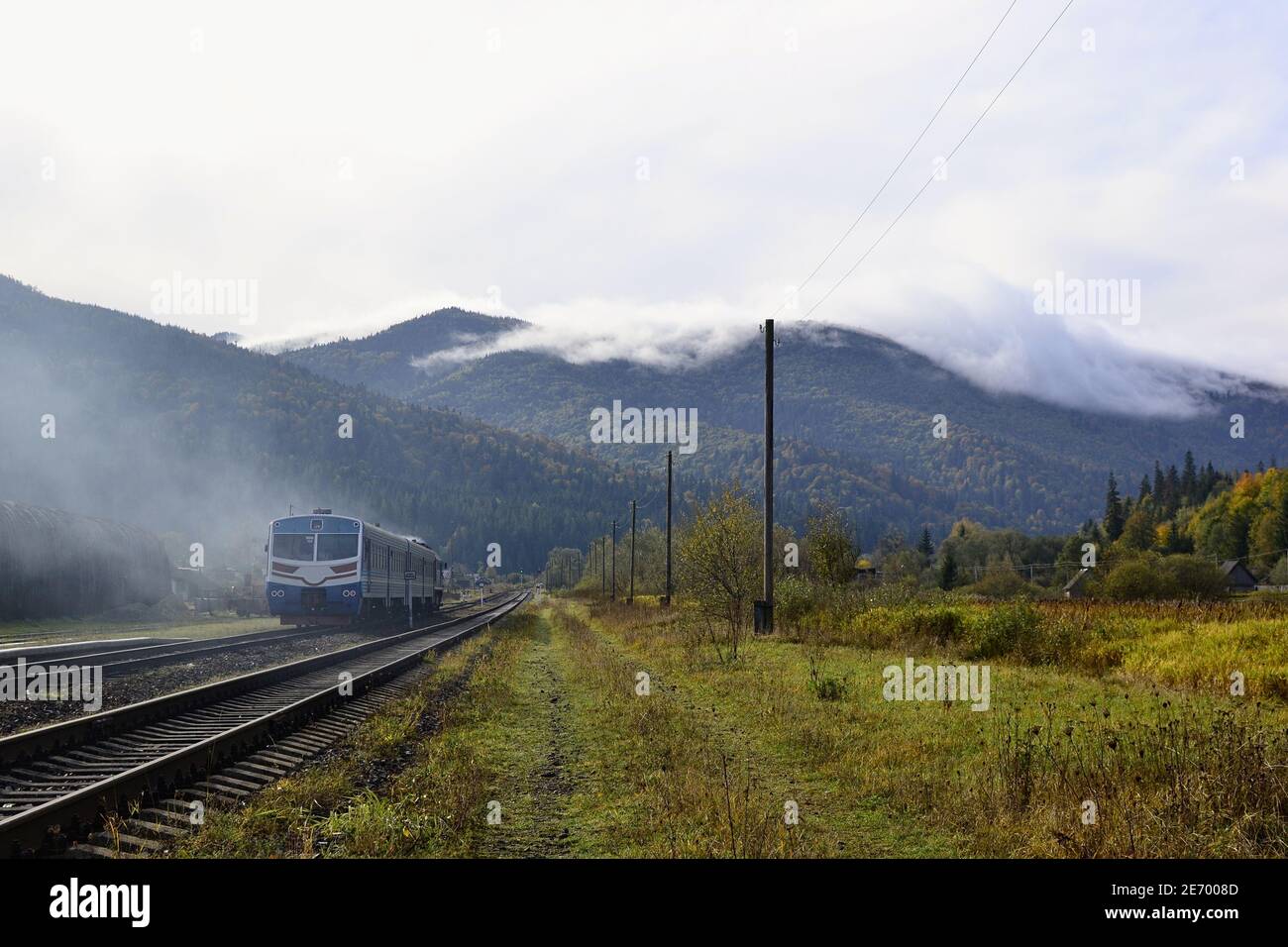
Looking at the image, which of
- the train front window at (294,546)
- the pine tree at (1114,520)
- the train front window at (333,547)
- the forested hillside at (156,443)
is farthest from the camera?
the pine tree at (1114,520)

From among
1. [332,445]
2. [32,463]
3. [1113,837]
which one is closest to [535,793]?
[1113,837]

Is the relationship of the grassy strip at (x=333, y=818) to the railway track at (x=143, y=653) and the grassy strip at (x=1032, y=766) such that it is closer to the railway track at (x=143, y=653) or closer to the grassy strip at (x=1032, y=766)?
the grassy strip at (x=1032, y=766)

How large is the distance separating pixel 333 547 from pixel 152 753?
968 inches

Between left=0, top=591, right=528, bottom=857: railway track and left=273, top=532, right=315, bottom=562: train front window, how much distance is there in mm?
17668

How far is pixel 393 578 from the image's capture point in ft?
139

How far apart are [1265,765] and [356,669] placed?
59.2 feet

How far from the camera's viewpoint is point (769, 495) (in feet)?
90.2

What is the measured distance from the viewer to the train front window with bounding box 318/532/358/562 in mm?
34906

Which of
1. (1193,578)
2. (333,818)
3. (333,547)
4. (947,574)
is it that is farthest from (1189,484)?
(333,818)

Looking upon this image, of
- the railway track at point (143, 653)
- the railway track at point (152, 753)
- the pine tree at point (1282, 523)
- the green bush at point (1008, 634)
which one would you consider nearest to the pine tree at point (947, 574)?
the pine tree at point (1282, 523)

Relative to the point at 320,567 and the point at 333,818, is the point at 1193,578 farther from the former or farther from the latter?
the point at 333,818

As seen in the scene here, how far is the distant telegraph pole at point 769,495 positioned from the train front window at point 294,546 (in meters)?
16.8

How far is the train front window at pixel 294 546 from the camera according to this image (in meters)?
35.0
